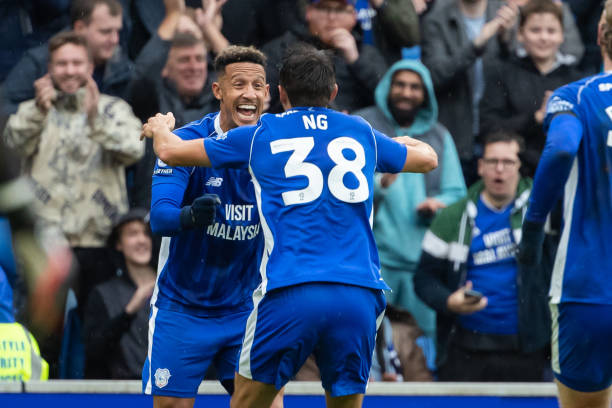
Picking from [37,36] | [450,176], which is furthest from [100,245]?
[450,176]

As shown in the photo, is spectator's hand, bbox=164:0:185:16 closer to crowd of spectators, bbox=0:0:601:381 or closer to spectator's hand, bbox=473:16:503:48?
crowd of spectators, bbox=0:0:601:381

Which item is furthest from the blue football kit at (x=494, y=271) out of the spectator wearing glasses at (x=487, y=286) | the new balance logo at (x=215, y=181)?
the new balance logo at (x=215, y=181)

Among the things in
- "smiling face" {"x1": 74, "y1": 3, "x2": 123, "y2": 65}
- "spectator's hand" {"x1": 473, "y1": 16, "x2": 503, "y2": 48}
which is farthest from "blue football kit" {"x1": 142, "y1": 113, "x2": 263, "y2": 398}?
"spectator's hand" {"x1": 473, "y1": 16, "x2": 503, "y2": 48}

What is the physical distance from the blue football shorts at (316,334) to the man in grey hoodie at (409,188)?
9.83 ft

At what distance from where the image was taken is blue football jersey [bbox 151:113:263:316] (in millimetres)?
4777

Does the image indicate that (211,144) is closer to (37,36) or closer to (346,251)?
(346,251)

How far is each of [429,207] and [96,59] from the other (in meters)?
2.74

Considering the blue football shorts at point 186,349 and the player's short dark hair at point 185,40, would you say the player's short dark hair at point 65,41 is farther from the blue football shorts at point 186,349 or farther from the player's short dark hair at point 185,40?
the blue football shorts at point 186,349

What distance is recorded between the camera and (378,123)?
23.7 ft

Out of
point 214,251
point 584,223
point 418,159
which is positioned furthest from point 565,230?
point 214,251

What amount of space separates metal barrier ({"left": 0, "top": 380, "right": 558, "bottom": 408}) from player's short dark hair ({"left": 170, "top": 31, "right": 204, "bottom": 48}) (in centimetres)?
262

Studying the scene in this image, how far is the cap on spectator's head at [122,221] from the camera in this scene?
6.91m

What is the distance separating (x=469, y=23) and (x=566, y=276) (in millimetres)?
3940

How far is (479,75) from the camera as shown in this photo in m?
7.63
